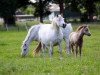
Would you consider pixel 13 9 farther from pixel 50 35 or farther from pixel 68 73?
pixel 68 73

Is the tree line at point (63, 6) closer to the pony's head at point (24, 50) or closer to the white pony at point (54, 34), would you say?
the pony's head at point (24, 50)

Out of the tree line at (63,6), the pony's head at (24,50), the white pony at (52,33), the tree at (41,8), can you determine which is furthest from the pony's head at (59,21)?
the tree at (41,8)

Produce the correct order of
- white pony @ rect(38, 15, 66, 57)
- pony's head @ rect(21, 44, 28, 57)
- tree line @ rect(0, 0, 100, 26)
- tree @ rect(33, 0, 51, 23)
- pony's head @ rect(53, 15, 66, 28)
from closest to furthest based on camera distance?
pony's head @ rect(53, 15, 66, 28) → white pony @ rect(38, 15, 66, 57) → pony's head @ rect(21, 44, 28, 57) → tree line @ rect(0, 0, 100, 26) → tree @ rect(33, 0, 51, 23)

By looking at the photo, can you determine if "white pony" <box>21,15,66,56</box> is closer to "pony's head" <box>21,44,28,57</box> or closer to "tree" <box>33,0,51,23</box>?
"pony's head" <box>21,44,28,57</box>

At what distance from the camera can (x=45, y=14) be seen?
89.4 metres

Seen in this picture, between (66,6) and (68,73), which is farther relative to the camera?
(66,6)

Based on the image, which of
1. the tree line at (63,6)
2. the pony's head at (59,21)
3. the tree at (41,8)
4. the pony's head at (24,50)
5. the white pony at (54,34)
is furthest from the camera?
the tree at (41,8)

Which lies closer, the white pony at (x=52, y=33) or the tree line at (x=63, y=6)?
the white pony at (x=52, y=33)

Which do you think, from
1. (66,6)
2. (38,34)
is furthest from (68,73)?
(66,6)

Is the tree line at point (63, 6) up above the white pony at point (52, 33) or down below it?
below

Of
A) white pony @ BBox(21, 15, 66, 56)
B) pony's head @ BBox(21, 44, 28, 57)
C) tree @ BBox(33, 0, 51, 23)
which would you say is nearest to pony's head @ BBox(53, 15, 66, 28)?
white pony @ BBox(21, 15, 66, 56)

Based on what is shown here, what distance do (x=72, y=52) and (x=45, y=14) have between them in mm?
65337

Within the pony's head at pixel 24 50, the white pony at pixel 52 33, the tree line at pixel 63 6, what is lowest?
the tree line at pixel 63 6

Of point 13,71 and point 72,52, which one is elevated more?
point 13,71
